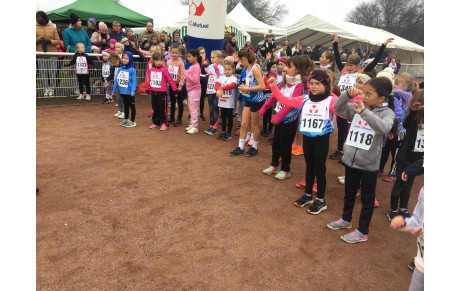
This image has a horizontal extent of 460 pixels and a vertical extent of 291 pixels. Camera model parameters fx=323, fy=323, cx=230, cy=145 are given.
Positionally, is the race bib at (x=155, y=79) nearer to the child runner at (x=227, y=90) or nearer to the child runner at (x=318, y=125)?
the child runner at (x=227, y=90)

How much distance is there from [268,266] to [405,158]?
238 centimetres

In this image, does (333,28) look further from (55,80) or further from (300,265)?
(300,265)

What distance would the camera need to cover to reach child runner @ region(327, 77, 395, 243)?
3.34 m

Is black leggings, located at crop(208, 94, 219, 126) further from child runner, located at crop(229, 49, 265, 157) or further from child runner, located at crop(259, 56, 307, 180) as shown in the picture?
child runner, located at crop(259, 56, 307, 180)

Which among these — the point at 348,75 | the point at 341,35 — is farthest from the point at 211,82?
the point at 341,35

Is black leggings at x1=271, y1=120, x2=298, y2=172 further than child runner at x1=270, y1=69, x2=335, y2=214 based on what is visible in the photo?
Yes

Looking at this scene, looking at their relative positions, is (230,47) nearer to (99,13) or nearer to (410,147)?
(99,13)

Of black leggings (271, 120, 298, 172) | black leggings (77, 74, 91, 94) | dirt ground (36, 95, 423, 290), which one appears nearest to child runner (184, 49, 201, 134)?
dirt ground (36, 95, 423, 290)

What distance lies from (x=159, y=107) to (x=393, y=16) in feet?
161

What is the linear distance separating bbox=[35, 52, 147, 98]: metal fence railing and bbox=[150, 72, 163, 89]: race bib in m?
3.83

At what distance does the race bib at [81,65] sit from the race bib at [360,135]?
8874mm

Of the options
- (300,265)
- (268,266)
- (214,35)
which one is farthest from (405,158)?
(214,35)

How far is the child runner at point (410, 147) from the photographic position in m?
4.02

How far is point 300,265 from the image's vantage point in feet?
10.9
